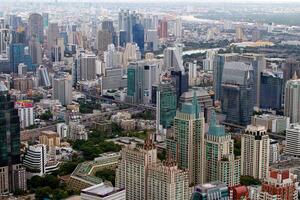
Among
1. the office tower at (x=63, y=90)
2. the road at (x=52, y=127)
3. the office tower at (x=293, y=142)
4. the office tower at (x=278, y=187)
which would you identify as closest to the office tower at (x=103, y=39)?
the office tower at (x=63, y=90)

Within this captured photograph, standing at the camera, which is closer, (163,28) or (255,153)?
(255,153)

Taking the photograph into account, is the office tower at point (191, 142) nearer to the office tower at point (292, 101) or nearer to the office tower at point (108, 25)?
the office tower at point (292, 101)

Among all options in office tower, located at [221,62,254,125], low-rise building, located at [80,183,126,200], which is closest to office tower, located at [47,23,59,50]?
office tower, located at [221,62,254,125]

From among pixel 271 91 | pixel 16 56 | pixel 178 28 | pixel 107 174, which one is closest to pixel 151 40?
pixel 178 28

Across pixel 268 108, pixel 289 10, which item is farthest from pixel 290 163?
pixel 289 10

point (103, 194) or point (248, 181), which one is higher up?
point (103, 194)

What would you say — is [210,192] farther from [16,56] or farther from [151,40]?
[151,40]

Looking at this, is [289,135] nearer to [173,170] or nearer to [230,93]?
[230,93]

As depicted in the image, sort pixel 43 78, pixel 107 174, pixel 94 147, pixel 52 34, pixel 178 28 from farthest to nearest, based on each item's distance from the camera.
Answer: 1. pixel 178 28
2. pixel 52 34
3. pixel 43 78
4. pixel 94 147
5. pixel 107 174
